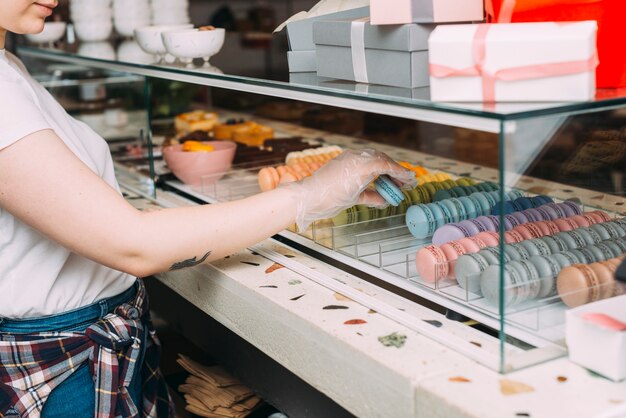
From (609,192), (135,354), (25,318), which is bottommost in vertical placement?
(135,354)

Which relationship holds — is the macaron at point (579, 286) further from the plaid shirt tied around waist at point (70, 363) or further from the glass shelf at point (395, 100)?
the plaid shirt tied around waist at point (70, 363)

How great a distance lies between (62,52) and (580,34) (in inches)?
69.9

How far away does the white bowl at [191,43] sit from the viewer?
179 cm

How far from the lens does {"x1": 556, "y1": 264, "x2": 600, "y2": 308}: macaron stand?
1061 millimetres

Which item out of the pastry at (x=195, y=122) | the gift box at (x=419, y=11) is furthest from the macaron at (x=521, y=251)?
the pastry at (x=195, y=122)

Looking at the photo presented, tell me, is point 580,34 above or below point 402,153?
above

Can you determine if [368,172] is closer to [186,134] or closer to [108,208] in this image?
[108,208]

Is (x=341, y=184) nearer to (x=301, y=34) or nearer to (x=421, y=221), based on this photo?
(x=421, y=221)

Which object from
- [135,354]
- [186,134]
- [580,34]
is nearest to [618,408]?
[580,34]

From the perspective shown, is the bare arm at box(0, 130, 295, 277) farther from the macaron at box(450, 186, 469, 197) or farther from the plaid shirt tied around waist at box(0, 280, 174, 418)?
the macaron at box(450, 186, 469, 197)

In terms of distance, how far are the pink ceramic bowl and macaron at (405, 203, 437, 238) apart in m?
0.74

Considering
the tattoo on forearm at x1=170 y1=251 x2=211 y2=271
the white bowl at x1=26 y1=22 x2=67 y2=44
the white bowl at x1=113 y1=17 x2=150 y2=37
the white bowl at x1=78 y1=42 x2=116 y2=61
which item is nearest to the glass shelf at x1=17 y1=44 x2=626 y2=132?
the tattoo on forearm at x1=170 y1=251 x2=211 y2=271

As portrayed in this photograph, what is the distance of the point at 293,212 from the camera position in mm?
1320

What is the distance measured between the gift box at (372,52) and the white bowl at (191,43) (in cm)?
46
